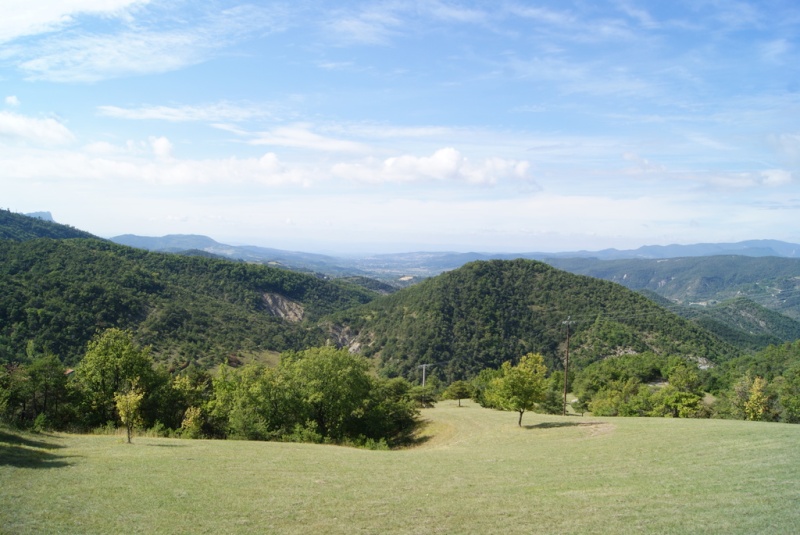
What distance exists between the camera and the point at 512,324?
117562mm

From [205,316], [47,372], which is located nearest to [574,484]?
[47,372]

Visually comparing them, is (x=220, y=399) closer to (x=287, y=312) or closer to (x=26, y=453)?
(x=26, y=453)

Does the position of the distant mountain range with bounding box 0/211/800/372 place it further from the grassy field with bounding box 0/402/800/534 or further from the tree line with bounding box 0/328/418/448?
the grassy field with bounding box 0/402/800/534

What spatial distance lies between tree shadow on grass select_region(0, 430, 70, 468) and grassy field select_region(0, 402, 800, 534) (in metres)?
0.09

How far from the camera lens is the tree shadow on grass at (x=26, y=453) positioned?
50.2 ft

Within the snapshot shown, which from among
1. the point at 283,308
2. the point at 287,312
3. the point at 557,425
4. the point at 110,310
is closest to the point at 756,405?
the point at 557,425

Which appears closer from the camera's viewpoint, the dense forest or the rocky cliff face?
the dense forest

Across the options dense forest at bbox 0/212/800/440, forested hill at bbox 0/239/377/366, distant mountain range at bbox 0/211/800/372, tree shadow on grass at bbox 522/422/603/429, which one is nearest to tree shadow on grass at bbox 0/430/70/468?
dense forest at bbox 0/212/800/440

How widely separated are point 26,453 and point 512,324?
110246 millimetres

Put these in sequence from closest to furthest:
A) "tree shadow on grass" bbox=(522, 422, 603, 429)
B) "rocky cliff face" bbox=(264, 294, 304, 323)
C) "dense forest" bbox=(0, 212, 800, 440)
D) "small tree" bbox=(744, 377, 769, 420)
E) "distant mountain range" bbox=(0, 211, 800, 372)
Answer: "tree shadow on grass" bbox=(522, 422, 603, 429) → "dense forest" bbox=(0, 212, 800, 440) → "small tree" bbox=(744, 377, 769, 420) → "distant mountain range" bbox=(0, 211, 800, 372) → "rocky cliff face" bbox=(264, 294, 304, 323)

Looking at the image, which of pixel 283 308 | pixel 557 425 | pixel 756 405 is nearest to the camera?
pixel 557 425

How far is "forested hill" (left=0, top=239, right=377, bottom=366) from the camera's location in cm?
6612

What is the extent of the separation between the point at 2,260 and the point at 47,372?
7105 cm

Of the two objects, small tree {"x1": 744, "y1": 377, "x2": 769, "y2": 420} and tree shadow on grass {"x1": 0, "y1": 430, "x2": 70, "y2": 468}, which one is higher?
tree shadow on grass {"x1": 0, "y1": 430, "x2": 70, "y2": 468}
